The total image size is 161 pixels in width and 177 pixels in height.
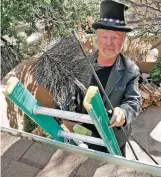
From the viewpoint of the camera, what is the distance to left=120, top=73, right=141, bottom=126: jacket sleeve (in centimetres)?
149

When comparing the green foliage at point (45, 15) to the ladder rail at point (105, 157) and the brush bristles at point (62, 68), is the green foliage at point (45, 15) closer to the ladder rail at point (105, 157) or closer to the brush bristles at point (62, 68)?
the brush bristles at point (62, 68)

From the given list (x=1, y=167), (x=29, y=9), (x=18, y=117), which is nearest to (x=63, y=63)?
(x=1, y=167)

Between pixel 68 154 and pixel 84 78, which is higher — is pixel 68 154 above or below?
below

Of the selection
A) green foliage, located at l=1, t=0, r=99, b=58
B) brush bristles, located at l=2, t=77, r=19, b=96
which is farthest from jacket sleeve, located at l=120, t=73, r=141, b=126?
green foliage, located at l=1, t=0, r=99, b=58

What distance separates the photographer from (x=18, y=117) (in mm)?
3111

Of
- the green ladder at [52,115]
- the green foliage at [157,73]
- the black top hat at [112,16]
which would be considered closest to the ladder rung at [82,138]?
the green ladder at [52,115]

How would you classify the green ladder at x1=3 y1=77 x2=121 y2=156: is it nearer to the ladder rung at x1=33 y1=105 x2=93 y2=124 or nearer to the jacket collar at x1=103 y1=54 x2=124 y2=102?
the ladder rung at x1=33 y1=105 x2=93 y2=124

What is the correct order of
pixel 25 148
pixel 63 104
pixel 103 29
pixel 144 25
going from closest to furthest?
pixel 25 148 → pixel 63 104 → pixel 103 29 → pixel 144 25

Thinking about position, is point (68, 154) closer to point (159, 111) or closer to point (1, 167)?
point (1, 167)

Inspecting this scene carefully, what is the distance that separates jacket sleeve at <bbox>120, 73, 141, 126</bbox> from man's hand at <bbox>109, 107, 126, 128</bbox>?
73mm

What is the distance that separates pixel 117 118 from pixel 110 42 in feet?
1.76

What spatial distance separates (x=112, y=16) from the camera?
5.38ft

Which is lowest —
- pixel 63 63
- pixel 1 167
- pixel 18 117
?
pixel 18 117

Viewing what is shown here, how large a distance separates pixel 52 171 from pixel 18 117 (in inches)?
83.5
